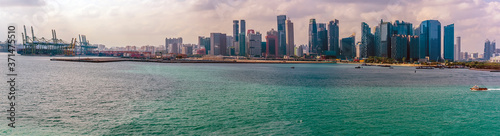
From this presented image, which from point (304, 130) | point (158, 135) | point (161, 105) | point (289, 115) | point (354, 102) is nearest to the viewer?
point (158, 135)

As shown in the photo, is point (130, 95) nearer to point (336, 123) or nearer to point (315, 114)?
point (315, 114)

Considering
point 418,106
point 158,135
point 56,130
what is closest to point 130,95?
point 56,130

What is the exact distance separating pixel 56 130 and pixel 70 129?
905 mm

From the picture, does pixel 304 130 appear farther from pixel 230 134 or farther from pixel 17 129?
pixel 17 129

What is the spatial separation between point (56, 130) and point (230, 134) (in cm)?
1269

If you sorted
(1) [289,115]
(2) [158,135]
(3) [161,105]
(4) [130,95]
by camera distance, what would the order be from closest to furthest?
(2) [158,135] < (1) [289,115] < (3) [161,105] < (4) [130,95]

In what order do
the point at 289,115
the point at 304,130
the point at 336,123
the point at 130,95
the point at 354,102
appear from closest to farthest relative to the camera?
the point at 304,130 < the point at 336,123 < the point at 289,115 < the point at 354,102 < the point at 130,95

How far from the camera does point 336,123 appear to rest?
27031mm

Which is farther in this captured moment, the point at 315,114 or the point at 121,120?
the point at 315,114

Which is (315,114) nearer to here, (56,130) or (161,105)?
(161,105)

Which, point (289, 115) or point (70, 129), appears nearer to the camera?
point (70, 129)

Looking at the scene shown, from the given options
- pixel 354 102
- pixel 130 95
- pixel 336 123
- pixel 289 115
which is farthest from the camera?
pixel 130 95

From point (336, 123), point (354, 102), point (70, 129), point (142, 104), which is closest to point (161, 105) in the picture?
point (142, 104)

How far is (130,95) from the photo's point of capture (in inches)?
1683
